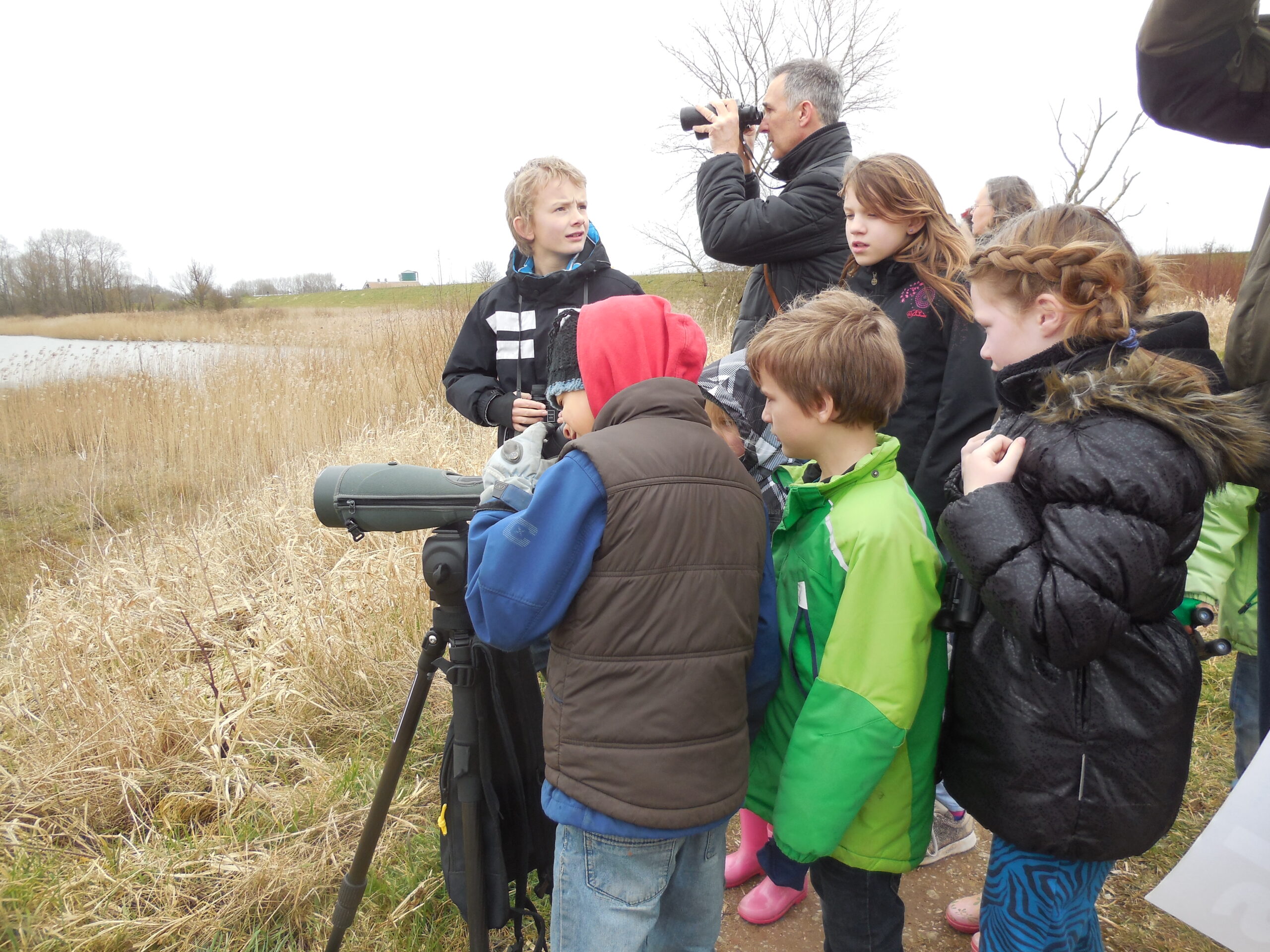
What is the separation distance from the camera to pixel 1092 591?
3.37 ft

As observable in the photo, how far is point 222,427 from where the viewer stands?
5.39m

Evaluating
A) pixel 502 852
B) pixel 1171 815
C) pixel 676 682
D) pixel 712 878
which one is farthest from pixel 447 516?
pixel 1171 815

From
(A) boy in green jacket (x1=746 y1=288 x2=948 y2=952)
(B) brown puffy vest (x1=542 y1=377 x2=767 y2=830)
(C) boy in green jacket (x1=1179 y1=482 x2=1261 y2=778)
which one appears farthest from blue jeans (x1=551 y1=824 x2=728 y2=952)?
(C) boy in green jacket (x1=1179 y1=482 x2=1261 y2=778)

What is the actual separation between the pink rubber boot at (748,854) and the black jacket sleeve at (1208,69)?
6.00ft

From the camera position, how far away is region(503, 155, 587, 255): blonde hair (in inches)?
87.7

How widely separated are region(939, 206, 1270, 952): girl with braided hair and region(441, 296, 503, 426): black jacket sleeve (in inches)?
58.0

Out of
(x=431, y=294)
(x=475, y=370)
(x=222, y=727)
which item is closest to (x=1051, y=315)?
(x=475, y=370)

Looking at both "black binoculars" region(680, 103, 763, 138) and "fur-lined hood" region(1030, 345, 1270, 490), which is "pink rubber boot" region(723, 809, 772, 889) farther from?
A: "black binoculars" region(680, 103, 763, 138)

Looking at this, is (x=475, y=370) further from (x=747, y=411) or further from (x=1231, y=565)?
(x=1231, y=565)

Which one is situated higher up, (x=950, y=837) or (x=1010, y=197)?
(x=1010, y=197)

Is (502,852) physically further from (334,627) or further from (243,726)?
(334,627)

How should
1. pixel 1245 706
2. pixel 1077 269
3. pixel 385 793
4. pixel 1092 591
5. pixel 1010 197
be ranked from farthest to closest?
pixel 1010 197, pixel 1245 706, pixel 385 793, pixel 1077 269, pixel 1092 591

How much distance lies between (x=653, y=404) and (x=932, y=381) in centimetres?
104

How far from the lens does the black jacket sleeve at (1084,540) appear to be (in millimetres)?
1028
